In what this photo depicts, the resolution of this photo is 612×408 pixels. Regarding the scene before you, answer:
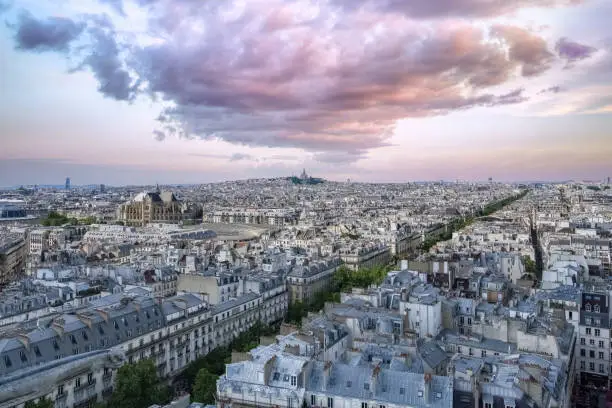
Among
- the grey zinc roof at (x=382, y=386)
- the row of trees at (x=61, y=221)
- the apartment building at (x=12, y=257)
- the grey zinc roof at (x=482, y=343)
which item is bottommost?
the apartment building at (x=12, y=257)

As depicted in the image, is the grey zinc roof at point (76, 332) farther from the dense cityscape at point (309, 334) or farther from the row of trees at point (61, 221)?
the row of trees at point (61, 221)

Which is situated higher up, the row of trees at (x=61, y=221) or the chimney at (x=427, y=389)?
the chimney at (x=427, y=389)

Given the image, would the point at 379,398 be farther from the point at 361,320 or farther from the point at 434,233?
the point at 434,233

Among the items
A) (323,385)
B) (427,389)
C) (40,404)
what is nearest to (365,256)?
(323,385)

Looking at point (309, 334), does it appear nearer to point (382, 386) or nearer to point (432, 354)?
point (432, 354)

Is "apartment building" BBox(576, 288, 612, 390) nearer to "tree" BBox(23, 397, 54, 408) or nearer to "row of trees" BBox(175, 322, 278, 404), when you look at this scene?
"row of trees" BBox(175, 322, 278, 404)

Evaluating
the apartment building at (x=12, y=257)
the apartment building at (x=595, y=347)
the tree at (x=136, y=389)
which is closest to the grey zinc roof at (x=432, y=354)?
the apartment building at (x=595, y=347)

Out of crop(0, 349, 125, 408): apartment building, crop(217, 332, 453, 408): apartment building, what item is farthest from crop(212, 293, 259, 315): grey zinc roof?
crop(217, 332, 453, 408): apartment building
